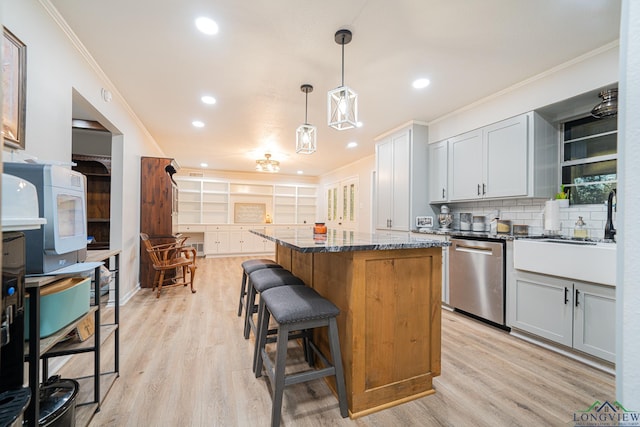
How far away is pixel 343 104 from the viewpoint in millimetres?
2041

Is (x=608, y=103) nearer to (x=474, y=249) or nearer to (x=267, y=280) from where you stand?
(x=474, y=249)

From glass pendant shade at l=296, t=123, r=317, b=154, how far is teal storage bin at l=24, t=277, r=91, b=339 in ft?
6.37

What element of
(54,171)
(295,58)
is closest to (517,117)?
(295,58)

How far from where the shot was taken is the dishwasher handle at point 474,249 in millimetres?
2791

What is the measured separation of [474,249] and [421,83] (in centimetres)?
184

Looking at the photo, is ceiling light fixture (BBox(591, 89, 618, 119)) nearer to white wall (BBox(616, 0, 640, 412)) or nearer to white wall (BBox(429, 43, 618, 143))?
white wall (BBox(429, 43, 618, 143))

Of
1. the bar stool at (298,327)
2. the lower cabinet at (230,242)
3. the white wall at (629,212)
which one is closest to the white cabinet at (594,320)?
the bar stool at (298,327)

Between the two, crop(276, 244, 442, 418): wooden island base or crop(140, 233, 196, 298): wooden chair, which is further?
crop(140, 233, 196, 298): wooden chair

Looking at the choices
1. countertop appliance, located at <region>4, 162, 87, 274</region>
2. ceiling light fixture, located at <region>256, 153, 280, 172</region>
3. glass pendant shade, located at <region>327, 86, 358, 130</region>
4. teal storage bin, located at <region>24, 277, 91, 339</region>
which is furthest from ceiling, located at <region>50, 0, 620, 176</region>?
teal storage bin, located at <region>24, 277, 91, 339</region>

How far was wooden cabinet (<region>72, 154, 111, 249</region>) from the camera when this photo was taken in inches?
150

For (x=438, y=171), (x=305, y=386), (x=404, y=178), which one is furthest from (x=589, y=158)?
(x=305, y=386)

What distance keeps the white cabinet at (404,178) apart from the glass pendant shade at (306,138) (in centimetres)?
179

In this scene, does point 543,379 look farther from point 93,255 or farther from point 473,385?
point 93,255

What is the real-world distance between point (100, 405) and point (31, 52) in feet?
7.12
